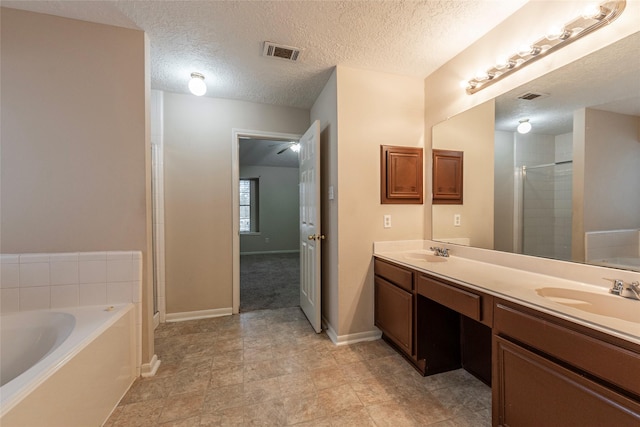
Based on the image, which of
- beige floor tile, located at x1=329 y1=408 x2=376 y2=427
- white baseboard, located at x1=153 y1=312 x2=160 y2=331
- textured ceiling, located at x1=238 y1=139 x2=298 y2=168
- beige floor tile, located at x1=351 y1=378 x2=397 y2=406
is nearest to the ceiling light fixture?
beige floor tile, located at x1=351 y1=378 x2=397 y2=406

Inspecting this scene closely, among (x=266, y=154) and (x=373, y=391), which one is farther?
(x=266, y=154)

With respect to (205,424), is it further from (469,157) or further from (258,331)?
(469,157)

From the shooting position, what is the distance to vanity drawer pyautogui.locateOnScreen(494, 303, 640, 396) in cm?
80

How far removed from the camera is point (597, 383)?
871mm

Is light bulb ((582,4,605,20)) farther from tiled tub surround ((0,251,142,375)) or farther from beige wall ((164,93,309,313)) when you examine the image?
tiled tub surround ((0,251,142,375))

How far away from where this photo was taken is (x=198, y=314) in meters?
2.78

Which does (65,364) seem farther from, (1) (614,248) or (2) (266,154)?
(2) (266,154)

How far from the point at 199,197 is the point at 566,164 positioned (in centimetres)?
305

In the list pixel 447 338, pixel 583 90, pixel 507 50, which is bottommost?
pixel 447 338

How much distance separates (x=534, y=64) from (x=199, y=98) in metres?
2.90

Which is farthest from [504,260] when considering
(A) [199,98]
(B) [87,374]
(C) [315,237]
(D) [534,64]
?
(A) [199,98]

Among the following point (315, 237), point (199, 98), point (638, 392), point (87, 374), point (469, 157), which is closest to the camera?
point (638, 392)

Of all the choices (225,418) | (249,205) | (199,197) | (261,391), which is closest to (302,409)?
(261,391)

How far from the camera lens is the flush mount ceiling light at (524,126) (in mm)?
1649
